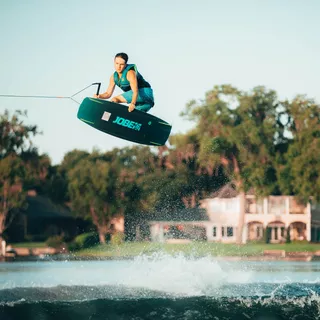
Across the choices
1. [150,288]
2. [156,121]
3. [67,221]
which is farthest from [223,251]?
[156,121]

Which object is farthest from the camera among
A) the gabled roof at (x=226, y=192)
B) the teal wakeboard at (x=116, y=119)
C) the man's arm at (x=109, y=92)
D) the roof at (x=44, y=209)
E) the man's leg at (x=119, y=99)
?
the roof at (x=44, y=209)

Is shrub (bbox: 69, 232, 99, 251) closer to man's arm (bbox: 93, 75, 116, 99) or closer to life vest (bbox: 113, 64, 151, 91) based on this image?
man's arm (bbox: 93, 75, 116, 99)

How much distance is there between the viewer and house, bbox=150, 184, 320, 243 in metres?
70.9

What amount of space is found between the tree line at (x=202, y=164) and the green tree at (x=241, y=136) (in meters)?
0.08

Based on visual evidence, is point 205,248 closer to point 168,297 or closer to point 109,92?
point 168,297

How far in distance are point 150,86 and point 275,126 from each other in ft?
177

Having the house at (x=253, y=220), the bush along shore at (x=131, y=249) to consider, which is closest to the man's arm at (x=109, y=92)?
the bush along shore at (x=131, y=249)

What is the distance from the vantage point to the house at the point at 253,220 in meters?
70.9

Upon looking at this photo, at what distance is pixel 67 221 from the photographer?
79.3m

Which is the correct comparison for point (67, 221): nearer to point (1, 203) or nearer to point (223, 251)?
point (1, 203)

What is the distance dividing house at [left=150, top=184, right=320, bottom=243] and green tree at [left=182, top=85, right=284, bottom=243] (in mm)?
3250

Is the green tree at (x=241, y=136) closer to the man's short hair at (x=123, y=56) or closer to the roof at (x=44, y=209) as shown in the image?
the roof at (x=44, y=209)

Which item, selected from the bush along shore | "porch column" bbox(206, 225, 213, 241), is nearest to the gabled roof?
"porch column" bbox(206, 225, 213, 241)

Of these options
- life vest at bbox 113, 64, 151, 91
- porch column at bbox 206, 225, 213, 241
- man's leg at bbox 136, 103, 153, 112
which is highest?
life vest at bbox 113, 64, 151, 91
